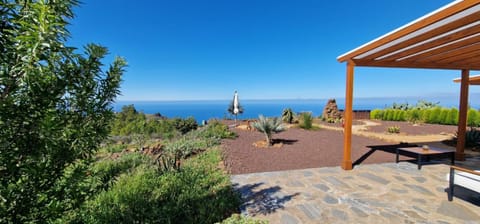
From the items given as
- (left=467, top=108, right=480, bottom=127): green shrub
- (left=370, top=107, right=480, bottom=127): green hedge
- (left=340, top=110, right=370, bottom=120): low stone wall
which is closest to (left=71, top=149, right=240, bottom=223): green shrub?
(left=467, top=108, right=480, bottom=127): green shrub

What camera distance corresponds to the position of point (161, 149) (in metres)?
6.33

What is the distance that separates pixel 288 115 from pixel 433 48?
31.3 feet

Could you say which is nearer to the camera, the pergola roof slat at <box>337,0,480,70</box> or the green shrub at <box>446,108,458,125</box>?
the pergola roof slat at <box>337,0,480,70</box>

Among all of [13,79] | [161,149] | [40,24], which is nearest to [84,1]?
[40,24]

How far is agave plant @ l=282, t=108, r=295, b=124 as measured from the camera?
13141 mm

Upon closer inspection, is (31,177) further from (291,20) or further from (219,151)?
(291,20)

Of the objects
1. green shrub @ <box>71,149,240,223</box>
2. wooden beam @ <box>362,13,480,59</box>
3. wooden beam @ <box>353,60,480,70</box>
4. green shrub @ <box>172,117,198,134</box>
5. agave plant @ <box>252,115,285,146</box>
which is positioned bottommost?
green shrub @ <box>71,149,240,223</box>

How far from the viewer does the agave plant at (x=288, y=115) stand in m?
13.1

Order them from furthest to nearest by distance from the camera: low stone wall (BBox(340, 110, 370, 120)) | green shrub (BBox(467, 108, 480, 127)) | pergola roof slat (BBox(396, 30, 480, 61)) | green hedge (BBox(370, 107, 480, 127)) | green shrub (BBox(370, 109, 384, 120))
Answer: low stone wall (BBox(340, 110, 370, 120)) → green shrub (BBox(370, 109, 384, 120)) → green hedge (BBox(370, 107, 480, 127)) → green shrub (BBox(467, 108, 480, 127)) → pergola roof slat (BBox(396, 30, 480, 61))

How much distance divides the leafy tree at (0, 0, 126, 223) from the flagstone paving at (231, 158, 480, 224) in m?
2.13

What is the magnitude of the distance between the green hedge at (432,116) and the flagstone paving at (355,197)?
10.5 meters

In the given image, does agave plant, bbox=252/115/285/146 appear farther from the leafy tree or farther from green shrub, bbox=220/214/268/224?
the leafy tree

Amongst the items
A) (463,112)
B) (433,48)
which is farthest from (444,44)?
(463,112)

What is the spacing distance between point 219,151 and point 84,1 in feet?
16.5
